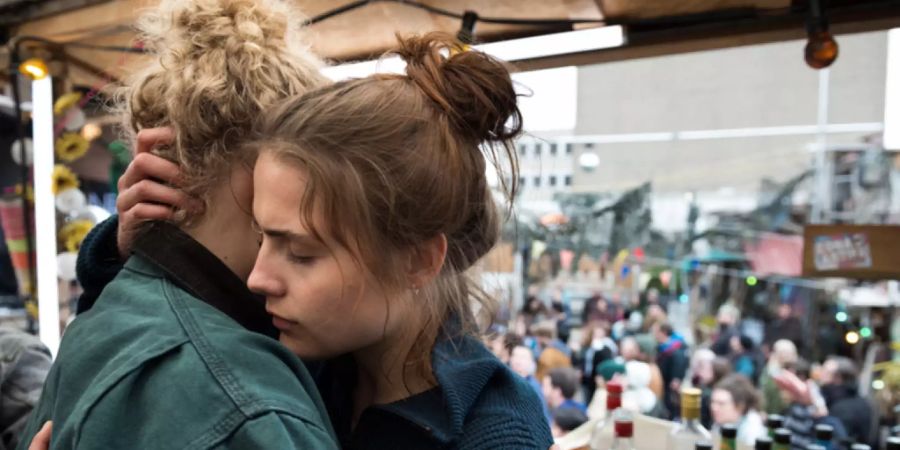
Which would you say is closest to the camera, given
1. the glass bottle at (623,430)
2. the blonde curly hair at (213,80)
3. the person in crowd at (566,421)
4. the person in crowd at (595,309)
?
the blonde curly hair at (213,80)

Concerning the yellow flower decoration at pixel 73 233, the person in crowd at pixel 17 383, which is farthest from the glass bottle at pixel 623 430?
the yellow flower decoration at pixel 73 233

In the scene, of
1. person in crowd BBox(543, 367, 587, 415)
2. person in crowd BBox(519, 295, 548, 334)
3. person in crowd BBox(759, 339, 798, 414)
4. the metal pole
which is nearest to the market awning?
the metal pole

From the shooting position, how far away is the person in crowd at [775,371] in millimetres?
3906

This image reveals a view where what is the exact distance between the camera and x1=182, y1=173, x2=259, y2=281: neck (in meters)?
0.83

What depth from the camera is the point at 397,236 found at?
0.80 metres

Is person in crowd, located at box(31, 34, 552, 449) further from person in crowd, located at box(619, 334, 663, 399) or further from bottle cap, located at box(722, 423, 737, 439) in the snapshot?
person in crowd, located at box(619, 334, 663, 399)

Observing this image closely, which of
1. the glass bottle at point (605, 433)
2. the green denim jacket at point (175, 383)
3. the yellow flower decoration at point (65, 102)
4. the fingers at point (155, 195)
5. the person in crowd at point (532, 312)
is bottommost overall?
the person in crowd at point (532, 312)

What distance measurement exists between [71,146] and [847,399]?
11.9ft

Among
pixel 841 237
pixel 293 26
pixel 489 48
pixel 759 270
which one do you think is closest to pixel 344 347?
pixel 293 26

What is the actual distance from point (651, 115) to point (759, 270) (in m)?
2.53

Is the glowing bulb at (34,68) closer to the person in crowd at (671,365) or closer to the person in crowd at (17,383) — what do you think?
the person in crowd at (17,383)

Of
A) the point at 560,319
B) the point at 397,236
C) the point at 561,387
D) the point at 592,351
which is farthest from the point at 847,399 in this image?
the point at 397,236

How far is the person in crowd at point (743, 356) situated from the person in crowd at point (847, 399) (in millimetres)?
586

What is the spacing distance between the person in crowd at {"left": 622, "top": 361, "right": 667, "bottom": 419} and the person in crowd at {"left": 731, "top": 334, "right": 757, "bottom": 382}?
83cm
